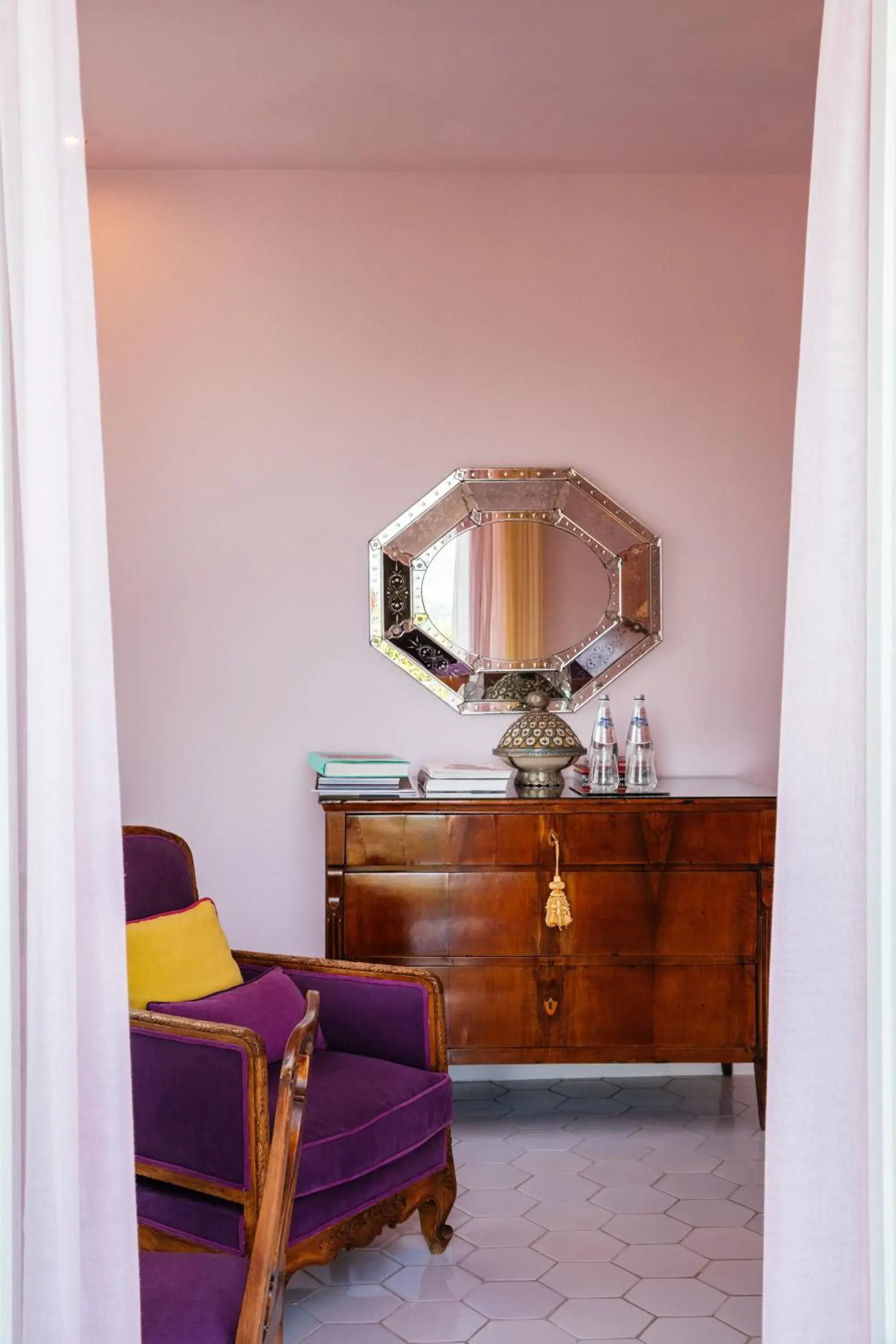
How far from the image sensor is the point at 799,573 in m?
1.36

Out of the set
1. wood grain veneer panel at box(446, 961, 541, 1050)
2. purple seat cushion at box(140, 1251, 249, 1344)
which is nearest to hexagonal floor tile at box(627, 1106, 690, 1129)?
wood grain veneer panel at box(446, 961, 541, 1050)

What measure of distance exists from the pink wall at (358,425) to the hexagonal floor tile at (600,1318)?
1.75 meters

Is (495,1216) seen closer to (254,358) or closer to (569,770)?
(569,770)

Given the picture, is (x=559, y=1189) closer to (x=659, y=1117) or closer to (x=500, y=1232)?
(x=500, y=1232)

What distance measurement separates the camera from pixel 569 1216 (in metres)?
3.14

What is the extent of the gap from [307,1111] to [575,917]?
132cm

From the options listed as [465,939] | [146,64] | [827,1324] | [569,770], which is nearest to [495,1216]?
[465,939]

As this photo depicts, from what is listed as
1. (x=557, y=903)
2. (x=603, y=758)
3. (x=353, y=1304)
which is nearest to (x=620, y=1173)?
(x=557, y=903)

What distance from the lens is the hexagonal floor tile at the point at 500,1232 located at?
3.00 metres

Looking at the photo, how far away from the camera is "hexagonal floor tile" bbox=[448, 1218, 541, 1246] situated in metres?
3.00

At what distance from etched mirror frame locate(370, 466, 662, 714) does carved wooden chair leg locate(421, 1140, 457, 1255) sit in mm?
1682

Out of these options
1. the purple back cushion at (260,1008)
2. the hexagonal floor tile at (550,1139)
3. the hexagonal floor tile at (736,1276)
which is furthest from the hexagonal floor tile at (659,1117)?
the purple back cushion at (260,1008)

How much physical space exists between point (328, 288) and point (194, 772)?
5.47 feet

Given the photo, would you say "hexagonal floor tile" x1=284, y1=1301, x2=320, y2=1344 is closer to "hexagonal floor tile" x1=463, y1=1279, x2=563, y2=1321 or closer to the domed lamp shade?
"hexagonal floor tile" x1=463, y1=1279, x2=563, y2=1321
